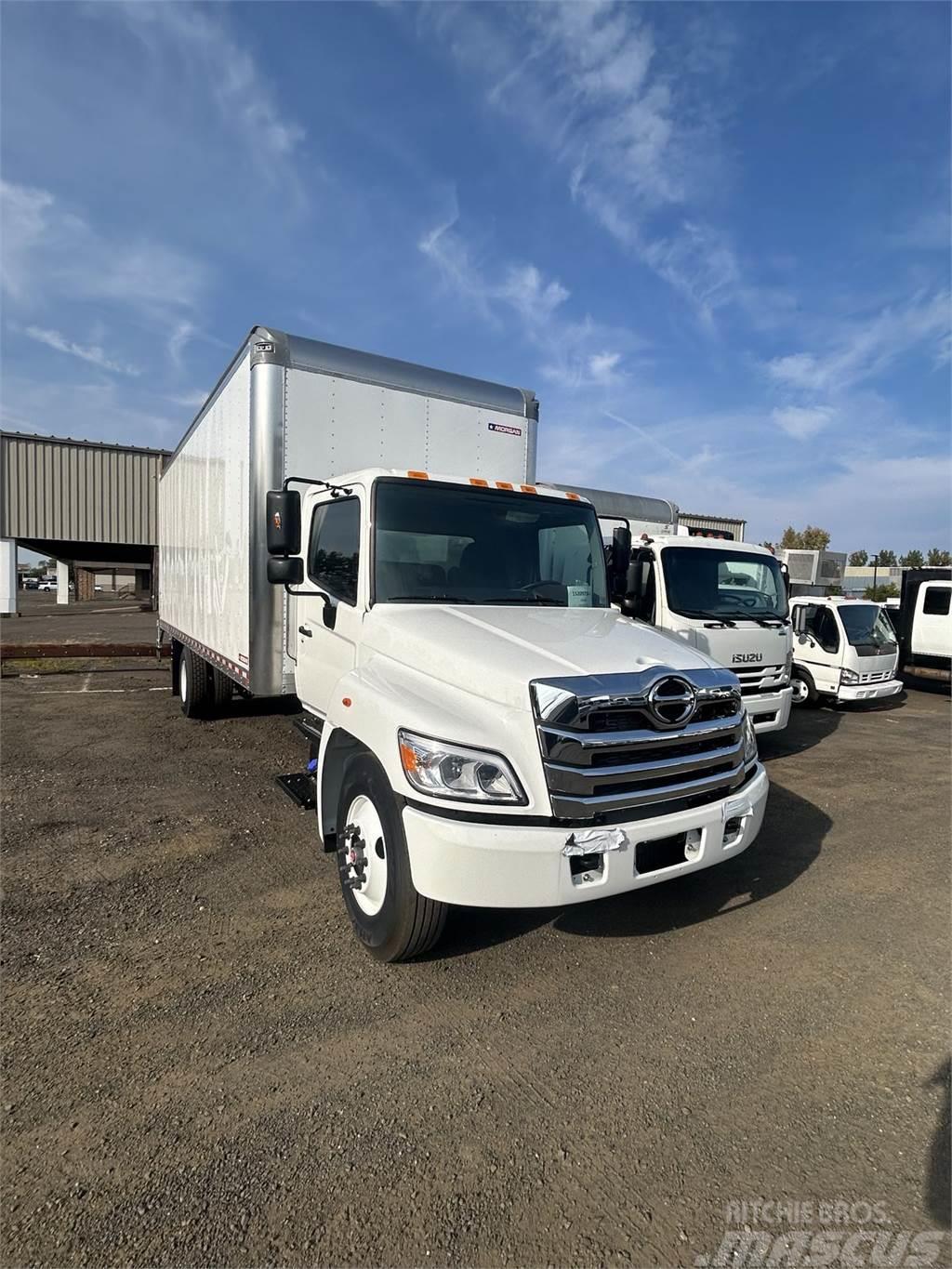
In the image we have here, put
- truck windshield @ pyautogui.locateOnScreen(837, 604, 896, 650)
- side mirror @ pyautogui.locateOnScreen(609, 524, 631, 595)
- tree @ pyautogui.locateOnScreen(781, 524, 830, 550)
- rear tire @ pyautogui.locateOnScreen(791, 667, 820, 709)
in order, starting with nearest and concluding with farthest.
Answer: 1. side mirror @ pyautogui.locateOnScreen(609, 524, 631, 595)
2. truck windshield @ pyautogui.locateOnScreen(837, 604, 896, 650)
3. rear tire @ pyautogui.locateOnScreen(791, 667, 820, 709)
4. tree @ pyautogui.locateOnScreen(781, 524, 830, 550)

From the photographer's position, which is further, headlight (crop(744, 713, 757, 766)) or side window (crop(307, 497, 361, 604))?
side window (crop(307, 497, 361, 604))

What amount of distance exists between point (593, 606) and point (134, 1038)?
328 cm

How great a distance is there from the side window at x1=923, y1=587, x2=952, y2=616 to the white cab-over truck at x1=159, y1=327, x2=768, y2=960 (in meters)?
12.2

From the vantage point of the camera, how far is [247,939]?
3.48 meters

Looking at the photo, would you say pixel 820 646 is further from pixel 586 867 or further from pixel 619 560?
pixel 586 867

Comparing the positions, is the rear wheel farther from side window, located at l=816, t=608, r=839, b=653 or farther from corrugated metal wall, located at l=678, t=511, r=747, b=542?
corrugated metal wall, located at l=678, t=511, r=747, b=542

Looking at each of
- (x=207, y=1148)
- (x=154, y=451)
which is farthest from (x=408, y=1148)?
(x=154, y=451)

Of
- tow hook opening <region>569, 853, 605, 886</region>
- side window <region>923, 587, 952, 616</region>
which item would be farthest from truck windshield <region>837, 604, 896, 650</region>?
tow hook opening <region>569, 853, 605, 886</region>

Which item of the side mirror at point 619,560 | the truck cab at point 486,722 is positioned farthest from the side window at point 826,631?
the truck cab at point 486,722

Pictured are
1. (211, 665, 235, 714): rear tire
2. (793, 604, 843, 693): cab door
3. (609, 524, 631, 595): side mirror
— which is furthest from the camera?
(793, 604, 843, 693): cab door

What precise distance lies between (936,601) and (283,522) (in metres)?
14.9

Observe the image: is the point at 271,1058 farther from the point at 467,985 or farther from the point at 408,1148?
the point at 467,985

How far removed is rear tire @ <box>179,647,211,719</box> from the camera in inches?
325

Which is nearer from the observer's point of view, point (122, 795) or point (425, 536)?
point (425, 536)
